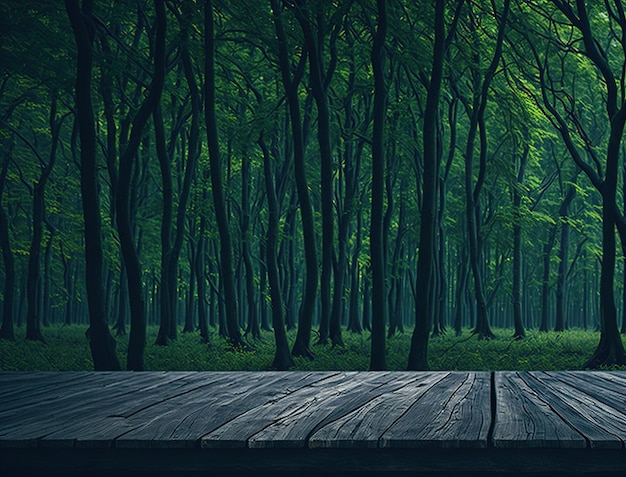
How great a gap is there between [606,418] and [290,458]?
7.94 ft

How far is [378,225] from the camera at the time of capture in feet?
59.4

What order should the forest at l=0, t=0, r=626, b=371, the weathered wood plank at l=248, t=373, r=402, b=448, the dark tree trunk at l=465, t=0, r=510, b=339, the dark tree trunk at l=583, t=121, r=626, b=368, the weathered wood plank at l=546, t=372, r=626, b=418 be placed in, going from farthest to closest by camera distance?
the dark tree trunk at l=465, t=0, r=510, b=339 → the dark tree trunk at l=583, t=121, r=626, b=368 → the forest at l=0, t=0, r=626, b=371 → the weathered wood plank at l=546, t=372, r=626, b=418 → the weathered wood plank at l=248, t=373, r=402, b=448

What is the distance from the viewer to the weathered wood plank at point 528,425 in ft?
17.1

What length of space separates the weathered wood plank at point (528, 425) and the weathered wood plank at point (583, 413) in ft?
0.22

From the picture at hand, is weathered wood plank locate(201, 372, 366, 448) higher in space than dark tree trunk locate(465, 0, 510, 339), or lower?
lower

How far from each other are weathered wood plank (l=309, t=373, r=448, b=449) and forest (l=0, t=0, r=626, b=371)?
10.1 metres

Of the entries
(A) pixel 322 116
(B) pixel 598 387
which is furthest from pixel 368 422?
(A) pixel 322 116

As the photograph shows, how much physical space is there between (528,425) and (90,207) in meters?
13.0

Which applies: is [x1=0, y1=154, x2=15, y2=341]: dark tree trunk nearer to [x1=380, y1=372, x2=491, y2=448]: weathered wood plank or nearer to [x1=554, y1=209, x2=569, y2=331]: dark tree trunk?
[x1=554, y1=209, x2=569, y2=331]: dark tree trunk

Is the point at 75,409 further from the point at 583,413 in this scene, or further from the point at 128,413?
the point at 583,413

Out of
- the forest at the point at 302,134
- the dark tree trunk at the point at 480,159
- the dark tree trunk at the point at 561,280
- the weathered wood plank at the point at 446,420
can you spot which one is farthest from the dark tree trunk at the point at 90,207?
the dark tree trunk at the point at 561,280

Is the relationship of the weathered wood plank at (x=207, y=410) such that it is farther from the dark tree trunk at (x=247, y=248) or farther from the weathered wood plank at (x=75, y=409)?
the dark tree trunk at (x=247, y=248)

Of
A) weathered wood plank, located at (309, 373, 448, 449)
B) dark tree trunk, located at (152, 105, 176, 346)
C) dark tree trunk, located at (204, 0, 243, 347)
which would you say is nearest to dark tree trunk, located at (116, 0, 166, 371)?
dark tree trunk, located at (204, 0, 243, 347)

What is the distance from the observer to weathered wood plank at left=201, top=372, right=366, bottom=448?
524 cm
